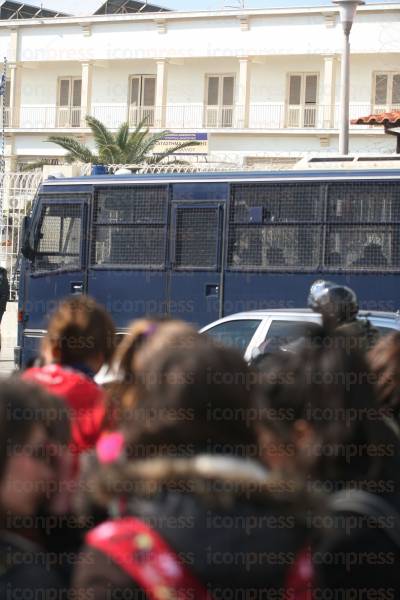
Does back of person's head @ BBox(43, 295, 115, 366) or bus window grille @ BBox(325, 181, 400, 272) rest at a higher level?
→ bus window grille @ BBox(325, 181, 400, 272)

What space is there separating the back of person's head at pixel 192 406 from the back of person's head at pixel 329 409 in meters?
0.40

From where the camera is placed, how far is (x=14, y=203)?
22156 mm


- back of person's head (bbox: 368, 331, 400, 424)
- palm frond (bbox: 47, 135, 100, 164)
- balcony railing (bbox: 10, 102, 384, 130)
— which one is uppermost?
balcony railing (bbox: 10, 102, 384, 130)

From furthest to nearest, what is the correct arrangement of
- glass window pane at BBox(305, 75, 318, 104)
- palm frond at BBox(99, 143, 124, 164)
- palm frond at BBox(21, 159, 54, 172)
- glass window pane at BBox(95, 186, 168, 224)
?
glass window pane at BBox(305, 75, 318, 104) → palm frond at BBox(21, 159, 54, 172) → palm frond at BBox(99, 143, 124, 164) → glass window pane at BBox(95, 186, 168, 224)

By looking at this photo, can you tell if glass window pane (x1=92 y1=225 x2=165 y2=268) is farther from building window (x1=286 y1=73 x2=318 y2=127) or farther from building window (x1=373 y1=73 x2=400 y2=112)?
building window (x1=286 y1=73 x2=318 y2=127)

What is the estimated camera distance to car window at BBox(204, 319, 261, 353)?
33.2 feet

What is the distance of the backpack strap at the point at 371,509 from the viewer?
2.81m

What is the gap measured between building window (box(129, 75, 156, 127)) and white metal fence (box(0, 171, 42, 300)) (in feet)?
80.1

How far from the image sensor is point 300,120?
150ft

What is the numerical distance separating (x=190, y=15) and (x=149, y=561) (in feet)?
147

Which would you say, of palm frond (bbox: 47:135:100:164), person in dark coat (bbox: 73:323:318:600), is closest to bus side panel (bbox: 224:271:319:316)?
person in dark coat (bbox: 73:323:318:600)

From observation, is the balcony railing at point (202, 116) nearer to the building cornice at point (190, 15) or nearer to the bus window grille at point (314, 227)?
the building cornice at point (190, 15)

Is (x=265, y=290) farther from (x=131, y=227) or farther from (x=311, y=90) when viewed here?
(x=311, y=90)

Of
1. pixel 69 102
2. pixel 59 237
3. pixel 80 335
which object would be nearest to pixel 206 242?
pixel 59 237
